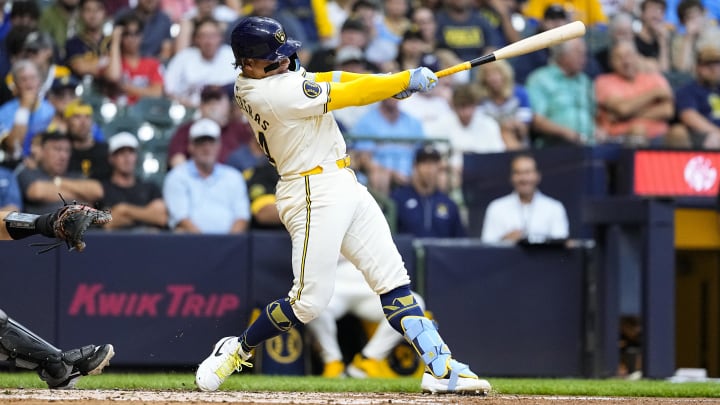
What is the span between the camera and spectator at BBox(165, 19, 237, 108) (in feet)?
36.9

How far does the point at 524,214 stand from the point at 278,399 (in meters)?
4.93

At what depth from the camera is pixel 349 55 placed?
36.4 feet

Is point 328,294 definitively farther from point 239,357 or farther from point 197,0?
point 197,0

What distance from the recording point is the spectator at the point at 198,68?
11.3 m

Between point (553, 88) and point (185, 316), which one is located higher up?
point (553, 88)

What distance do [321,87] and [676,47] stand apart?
22.3ft

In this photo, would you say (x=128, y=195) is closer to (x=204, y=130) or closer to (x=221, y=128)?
(x=204, y=130)

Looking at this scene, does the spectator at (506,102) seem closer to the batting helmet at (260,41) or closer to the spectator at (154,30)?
the spectator at (154,30)

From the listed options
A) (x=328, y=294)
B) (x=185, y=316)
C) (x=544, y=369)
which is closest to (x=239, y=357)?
(x=328, y=294)

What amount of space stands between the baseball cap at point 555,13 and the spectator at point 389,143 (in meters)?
1.92

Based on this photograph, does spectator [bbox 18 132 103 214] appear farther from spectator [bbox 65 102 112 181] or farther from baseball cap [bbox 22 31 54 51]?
baseball cap [bbox 22 31 54 51]

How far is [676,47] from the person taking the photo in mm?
11906

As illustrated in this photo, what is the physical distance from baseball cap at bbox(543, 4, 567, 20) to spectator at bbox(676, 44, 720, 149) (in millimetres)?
1403

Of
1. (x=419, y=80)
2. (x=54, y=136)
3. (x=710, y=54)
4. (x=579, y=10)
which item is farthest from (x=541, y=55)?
(x=419, y=80)
